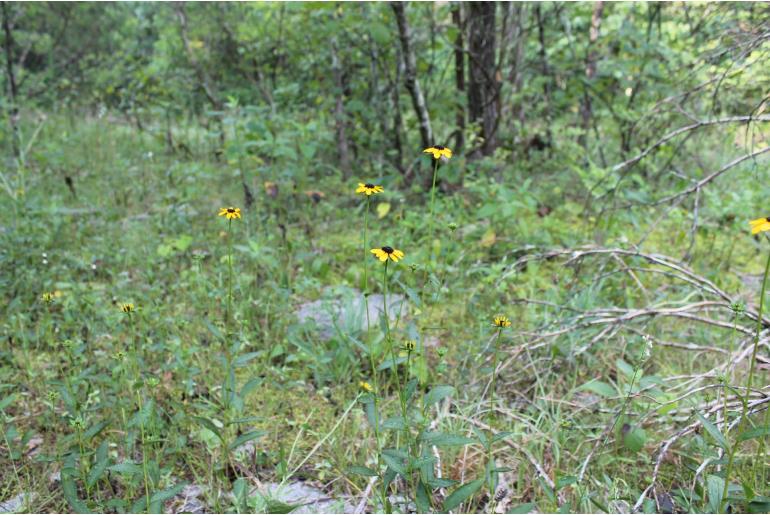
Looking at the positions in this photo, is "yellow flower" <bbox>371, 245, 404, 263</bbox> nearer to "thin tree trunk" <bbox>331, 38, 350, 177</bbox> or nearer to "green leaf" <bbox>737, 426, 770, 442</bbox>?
"green leaf" <bbox>737, 426, 770, 442</bbox>

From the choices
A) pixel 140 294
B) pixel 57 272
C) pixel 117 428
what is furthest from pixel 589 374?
pixel 57 272

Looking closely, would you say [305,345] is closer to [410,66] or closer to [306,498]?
[306,498]

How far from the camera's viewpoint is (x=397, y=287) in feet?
10.4

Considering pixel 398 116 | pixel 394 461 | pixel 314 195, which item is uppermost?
pixel 398 116

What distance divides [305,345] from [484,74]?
295 centimetres

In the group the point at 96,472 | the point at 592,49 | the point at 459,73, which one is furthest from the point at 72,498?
the point at 592,49

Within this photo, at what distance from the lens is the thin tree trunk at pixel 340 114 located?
16.4 ft

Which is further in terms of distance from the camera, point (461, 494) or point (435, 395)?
point (435, 395)

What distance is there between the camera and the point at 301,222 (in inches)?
160

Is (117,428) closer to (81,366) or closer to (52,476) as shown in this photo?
(52,476)

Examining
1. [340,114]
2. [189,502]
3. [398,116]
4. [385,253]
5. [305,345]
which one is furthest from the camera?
[340,114]

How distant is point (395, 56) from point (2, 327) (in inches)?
152

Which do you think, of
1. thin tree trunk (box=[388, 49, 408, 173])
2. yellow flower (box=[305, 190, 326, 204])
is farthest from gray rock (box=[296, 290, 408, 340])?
thin tree trunk (box=[388, 49, 408, 173])

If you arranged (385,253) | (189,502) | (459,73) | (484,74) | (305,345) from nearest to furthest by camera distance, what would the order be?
(385,253)
(189,502)
(305,345)
(484,74)
(459,73)
